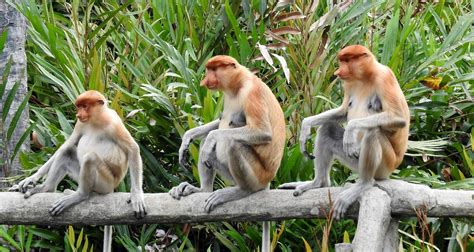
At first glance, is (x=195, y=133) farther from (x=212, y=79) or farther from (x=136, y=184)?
(x=136, y=184)

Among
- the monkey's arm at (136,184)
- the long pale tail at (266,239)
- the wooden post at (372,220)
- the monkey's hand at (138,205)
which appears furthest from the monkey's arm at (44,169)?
the wooden post at (372,220)

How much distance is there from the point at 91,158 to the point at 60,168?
0.94 ft

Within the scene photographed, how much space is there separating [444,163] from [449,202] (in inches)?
75.2

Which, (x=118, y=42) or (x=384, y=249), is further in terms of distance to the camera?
(x=118, y=42)

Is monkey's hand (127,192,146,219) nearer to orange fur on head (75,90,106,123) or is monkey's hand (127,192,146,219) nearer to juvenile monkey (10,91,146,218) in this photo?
juvenile monkey (10,91,146,218)

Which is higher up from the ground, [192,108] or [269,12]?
[269,12]

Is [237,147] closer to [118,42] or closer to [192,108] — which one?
[192,108]

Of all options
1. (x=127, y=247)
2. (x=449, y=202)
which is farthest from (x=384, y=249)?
(x=127, y=247)

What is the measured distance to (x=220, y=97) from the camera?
242 inches

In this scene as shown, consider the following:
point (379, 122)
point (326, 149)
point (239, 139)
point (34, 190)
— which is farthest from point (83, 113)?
point (379, 122)

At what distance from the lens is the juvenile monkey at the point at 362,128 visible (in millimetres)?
4508

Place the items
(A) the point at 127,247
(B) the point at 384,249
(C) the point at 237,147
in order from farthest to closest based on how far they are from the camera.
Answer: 1. (A) the point at 127,247
2. (C) the point at 237,147
3. (B) the point at 384,249

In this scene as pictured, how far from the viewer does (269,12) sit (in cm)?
693

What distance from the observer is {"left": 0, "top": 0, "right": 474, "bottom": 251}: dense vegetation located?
5.92 metres
